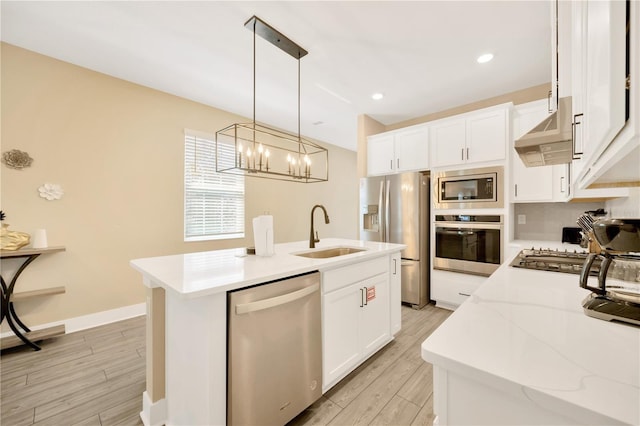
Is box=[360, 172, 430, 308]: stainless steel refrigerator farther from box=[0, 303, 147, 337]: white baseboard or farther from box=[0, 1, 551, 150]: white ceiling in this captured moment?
box=[0, 303, 147, 337]: white baseboard

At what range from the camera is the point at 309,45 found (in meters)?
2.46

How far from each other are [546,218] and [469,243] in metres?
0.97

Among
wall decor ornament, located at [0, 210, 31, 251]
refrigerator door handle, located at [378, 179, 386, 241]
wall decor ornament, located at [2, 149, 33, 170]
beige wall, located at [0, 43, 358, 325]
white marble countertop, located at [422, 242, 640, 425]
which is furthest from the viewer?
refrigerator door handle, located at [378, 179, 386, 241]

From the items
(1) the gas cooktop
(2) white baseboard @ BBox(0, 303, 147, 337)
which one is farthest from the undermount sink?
(2) white baseboard @ BBox(0, 303, 147, 337)

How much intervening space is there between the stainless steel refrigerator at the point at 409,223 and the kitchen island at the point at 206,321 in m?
1.45

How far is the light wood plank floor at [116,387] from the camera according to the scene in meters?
1.61

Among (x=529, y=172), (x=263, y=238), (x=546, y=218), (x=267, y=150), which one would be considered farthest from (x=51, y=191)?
(x=546, y=218)

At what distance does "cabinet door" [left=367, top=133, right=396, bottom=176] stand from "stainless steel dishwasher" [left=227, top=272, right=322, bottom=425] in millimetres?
2783

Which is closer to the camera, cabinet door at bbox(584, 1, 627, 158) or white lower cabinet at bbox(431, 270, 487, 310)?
cabinet door at bbox(584, 1, 627, 158)

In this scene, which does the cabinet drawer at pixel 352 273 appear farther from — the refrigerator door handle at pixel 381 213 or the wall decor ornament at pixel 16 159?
the wall decor ornament at pixel 16 159

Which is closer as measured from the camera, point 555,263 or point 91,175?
point 555,263

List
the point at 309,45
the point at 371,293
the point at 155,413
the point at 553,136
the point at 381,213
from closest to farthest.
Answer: the point at 553,136 → the point at 155,413 → the point at 371,293 → the point at 309,45 → the point at 381,213

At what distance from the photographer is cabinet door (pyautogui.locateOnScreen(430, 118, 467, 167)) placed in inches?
129

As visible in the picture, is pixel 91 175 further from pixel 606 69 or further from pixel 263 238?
pixel 606 69
